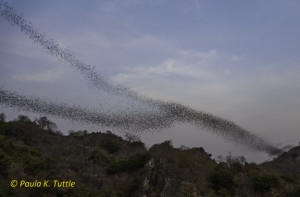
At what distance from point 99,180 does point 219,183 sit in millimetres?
13638

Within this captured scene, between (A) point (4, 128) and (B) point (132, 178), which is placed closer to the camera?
(B) point (132, 178)

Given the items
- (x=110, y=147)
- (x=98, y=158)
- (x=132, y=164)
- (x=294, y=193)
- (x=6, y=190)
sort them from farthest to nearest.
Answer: (x=110, y=147), (x=98, y=158), (x=132, y=164), (x=294, y=193), (x=6, y=190)

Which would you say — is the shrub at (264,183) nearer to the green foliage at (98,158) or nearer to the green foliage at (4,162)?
the green foliage at (98,158)

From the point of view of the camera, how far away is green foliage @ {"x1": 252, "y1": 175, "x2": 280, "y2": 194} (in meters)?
30.9

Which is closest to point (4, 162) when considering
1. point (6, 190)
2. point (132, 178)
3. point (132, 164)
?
point (6, 190)

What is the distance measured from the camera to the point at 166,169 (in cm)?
2580

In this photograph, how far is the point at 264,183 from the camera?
31.1 m

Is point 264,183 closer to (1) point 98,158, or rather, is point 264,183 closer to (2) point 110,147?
(1) point 98,158

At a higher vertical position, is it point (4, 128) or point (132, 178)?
point (4, 128)

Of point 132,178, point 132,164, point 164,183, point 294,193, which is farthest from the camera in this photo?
point 132,164

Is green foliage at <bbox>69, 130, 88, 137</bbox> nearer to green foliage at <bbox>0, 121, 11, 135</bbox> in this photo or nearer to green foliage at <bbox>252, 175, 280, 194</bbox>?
green foliage at <bbox>0, 121, 11, 135</bbox>

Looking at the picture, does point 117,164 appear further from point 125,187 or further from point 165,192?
point 165,192

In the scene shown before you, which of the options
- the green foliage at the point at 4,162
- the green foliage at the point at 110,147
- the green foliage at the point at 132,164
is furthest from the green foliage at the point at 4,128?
the green foliage at the point at 110,147

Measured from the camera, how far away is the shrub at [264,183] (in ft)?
101
